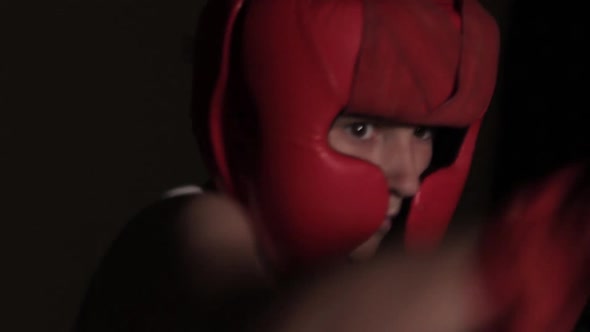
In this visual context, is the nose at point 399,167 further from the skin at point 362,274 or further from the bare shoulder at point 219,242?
the bare shoulder at point 219,242

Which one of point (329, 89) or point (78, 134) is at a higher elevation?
point (329, 89)

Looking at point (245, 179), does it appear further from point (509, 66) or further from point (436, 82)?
point (509, 66)

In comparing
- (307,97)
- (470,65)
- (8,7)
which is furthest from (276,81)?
(8,7)

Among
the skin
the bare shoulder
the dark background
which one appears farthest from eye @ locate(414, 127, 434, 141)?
the dark background

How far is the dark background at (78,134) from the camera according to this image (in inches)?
37.7

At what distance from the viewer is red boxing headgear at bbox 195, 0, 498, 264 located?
56 centimetres

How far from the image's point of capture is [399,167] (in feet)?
1.97

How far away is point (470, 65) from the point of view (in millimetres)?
588

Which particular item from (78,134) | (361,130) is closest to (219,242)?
(361,130)

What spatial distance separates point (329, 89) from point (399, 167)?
9 cm

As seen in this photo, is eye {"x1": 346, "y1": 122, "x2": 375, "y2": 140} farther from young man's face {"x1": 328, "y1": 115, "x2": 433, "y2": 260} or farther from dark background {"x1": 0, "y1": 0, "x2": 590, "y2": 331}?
dark background {"x1": 0, "y1": 0, "x2": 590, "y2": 331}

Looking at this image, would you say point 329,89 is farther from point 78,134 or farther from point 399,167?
point 78,134

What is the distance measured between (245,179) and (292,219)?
5 centimetres

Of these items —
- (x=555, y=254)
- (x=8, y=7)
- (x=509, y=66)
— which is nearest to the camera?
(x=555, y=254)
